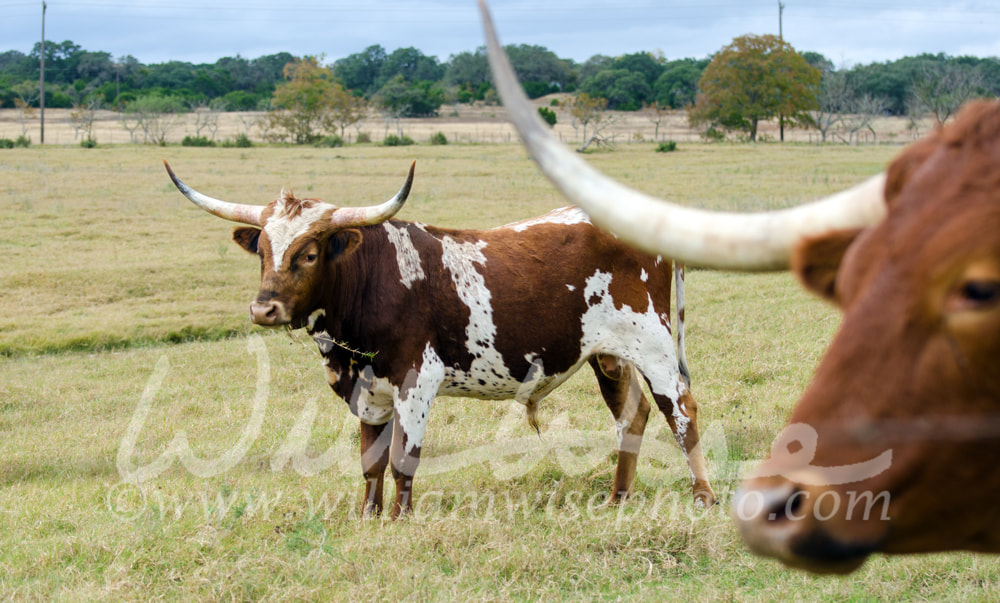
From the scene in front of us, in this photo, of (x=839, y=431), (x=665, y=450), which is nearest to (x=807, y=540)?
(x=839, y=431)

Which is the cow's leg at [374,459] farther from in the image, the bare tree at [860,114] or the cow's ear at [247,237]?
the bare tree at [860,114]

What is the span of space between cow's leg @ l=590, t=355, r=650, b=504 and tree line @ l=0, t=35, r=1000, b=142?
1765 cm

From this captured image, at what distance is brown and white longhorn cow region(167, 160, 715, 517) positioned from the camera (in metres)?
5.28

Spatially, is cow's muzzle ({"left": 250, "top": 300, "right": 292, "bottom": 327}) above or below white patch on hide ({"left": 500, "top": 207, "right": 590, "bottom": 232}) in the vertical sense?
below

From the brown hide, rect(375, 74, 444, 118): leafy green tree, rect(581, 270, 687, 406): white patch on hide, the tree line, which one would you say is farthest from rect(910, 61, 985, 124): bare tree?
rect(375, 74, 444, 118): leafy green tree

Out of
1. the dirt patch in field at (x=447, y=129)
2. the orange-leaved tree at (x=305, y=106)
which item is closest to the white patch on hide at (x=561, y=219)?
the dirt patch in field at (x=447, y=129)

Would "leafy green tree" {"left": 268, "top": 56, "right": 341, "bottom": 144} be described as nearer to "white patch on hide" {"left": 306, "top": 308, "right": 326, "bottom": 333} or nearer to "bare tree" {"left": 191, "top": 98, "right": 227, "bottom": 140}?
"bare tree" {"left": 191, "top": 98, "right": 227, "bottom": 140}

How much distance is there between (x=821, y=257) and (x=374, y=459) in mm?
4127

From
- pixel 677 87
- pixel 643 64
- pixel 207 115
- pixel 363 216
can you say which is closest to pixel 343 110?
pixel 207 115

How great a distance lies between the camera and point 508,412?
23.9 feet

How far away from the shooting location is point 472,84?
3617 inches

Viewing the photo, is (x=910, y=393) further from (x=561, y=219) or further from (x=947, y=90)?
(x=947, y=90)

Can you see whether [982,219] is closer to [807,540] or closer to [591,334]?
[807,540]

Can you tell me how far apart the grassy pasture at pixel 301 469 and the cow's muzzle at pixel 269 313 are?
1.06 m
